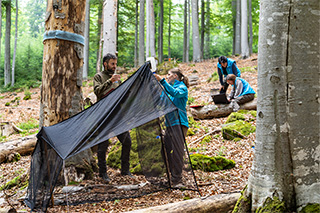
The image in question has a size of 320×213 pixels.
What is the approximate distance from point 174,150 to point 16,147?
12.7 feet

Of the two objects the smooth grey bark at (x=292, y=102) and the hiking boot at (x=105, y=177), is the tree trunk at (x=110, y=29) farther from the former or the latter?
the smooth grey bark at (x=292, y=102)

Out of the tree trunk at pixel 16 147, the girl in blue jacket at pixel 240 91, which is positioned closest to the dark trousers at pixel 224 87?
the girl in blue jacket at pixel 240 91

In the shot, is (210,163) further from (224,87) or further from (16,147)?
(16,147)

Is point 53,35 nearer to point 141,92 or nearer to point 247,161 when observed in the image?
point 141,92

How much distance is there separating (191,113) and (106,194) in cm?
418

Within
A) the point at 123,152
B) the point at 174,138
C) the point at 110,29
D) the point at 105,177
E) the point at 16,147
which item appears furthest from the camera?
the point at 110,29

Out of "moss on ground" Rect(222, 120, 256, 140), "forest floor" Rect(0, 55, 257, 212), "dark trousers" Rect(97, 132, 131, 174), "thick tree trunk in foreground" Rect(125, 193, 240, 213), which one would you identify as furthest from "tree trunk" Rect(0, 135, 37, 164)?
"moss on ground" Rect(222, 120, 256, 140)

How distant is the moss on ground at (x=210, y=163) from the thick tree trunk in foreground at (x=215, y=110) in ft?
9.07

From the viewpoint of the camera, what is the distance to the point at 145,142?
359 cm

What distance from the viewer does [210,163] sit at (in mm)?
4191

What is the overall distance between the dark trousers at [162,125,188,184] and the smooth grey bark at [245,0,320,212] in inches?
54.3

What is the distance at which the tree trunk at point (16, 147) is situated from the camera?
5285 mm

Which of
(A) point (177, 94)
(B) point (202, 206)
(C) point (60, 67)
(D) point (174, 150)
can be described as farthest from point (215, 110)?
(B) point (202, 206)

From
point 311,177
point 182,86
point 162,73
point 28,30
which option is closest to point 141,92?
point 182,86
